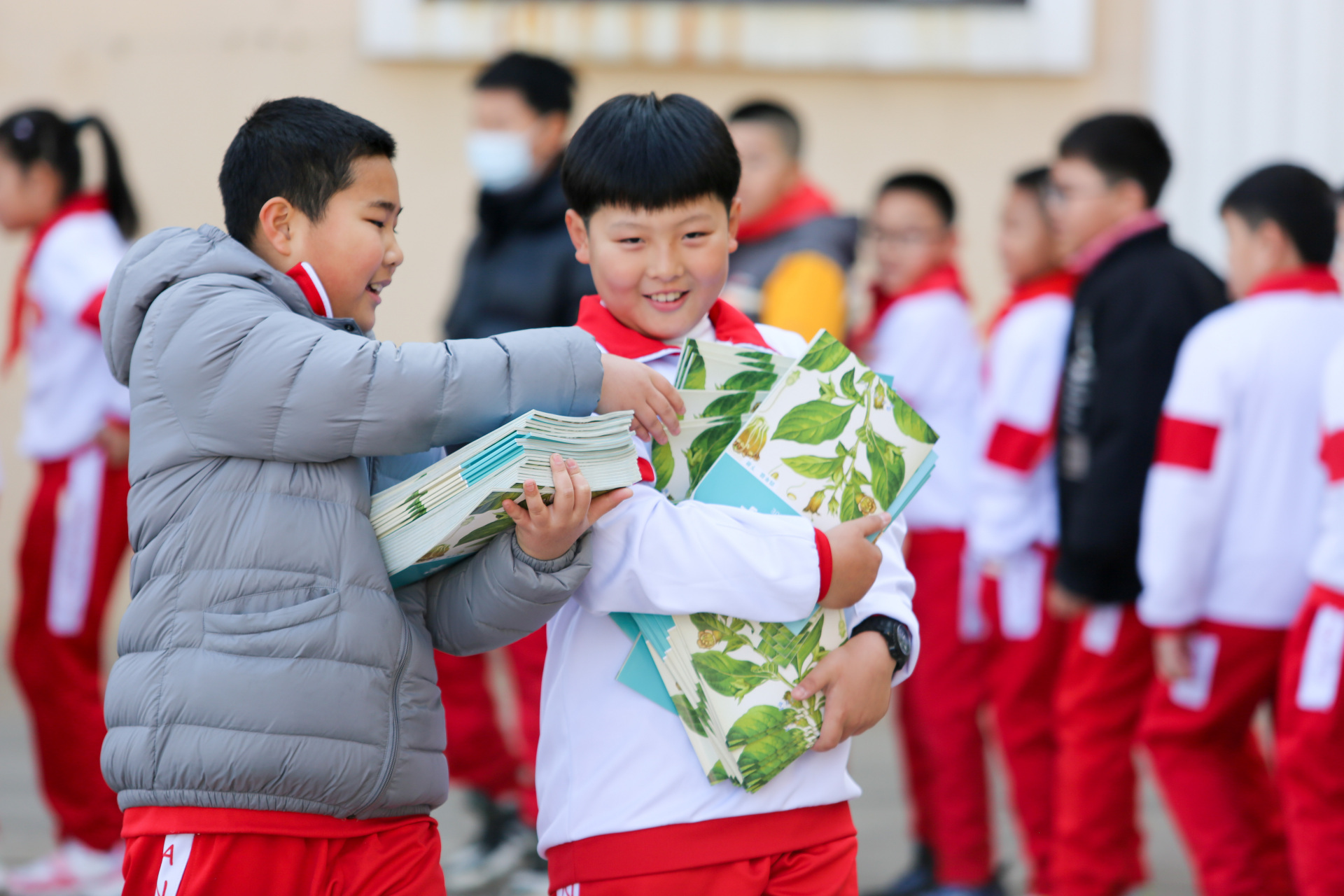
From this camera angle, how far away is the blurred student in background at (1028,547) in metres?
3.78

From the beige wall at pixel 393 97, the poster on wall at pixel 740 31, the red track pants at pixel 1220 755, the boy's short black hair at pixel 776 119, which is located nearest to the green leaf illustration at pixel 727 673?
the red track pants at pixel 1220 755

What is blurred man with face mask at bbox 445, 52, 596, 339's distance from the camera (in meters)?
3.70

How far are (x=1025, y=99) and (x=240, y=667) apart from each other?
18.5 ft

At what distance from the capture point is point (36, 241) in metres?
3.86

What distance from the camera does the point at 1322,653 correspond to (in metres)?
2.80

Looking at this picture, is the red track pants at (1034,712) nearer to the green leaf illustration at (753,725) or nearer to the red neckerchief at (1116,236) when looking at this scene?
the red neckerchief at (1116,236)

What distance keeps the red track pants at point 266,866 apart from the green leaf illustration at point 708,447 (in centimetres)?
58

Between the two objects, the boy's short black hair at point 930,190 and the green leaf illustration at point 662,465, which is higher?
the boy's short black hair at point 930,190

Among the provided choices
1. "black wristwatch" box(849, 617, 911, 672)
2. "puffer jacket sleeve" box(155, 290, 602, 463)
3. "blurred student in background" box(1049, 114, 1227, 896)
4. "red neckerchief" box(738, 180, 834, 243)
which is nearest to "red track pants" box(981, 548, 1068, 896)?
"blurred student in background" box(1049, 114, 1227, 896)

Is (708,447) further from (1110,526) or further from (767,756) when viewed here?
(1110,526)

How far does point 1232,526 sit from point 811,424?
5.97 feet

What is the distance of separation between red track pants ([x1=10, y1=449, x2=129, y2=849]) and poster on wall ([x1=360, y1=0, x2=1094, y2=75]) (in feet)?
10.6

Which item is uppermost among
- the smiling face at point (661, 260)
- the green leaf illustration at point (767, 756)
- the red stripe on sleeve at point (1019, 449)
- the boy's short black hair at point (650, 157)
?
the boy's short black hair at point (650, 157)

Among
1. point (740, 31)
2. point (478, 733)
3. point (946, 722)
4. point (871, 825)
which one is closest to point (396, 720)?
point (478, 733)
